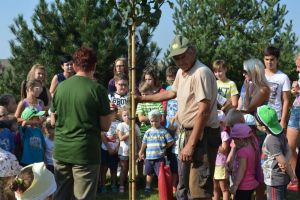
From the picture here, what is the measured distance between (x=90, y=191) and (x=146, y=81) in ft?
10.2

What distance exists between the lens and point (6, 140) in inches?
236

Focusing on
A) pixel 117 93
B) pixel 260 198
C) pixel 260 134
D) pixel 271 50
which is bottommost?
pixel 260 198

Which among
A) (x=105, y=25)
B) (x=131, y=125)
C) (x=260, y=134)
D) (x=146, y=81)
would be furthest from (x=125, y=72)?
(x=105, y=25)

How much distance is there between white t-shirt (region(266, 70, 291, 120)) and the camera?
22.5 feet

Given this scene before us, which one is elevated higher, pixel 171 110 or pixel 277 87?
pixel 277 87

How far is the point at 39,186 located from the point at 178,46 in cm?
174

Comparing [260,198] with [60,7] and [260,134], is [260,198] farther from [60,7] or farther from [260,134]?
[60,7]

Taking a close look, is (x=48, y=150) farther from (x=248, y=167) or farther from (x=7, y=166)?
(x=248, y=167)

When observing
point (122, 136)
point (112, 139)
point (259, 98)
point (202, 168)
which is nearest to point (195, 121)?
point (202, 168)

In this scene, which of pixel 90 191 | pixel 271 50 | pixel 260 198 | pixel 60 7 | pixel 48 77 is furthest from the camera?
pixel 60 7

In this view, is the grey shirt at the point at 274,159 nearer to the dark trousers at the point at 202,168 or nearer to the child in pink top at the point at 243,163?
the child in pink top at the point at 243,163

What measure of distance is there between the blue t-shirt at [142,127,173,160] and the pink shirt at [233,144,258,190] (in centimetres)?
174

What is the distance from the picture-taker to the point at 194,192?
481 centimetres

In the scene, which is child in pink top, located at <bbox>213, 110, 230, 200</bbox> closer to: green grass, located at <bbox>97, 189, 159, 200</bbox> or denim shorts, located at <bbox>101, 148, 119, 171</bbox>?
green grass, located at <bbox>97, 189, 159, 200</bbox>
